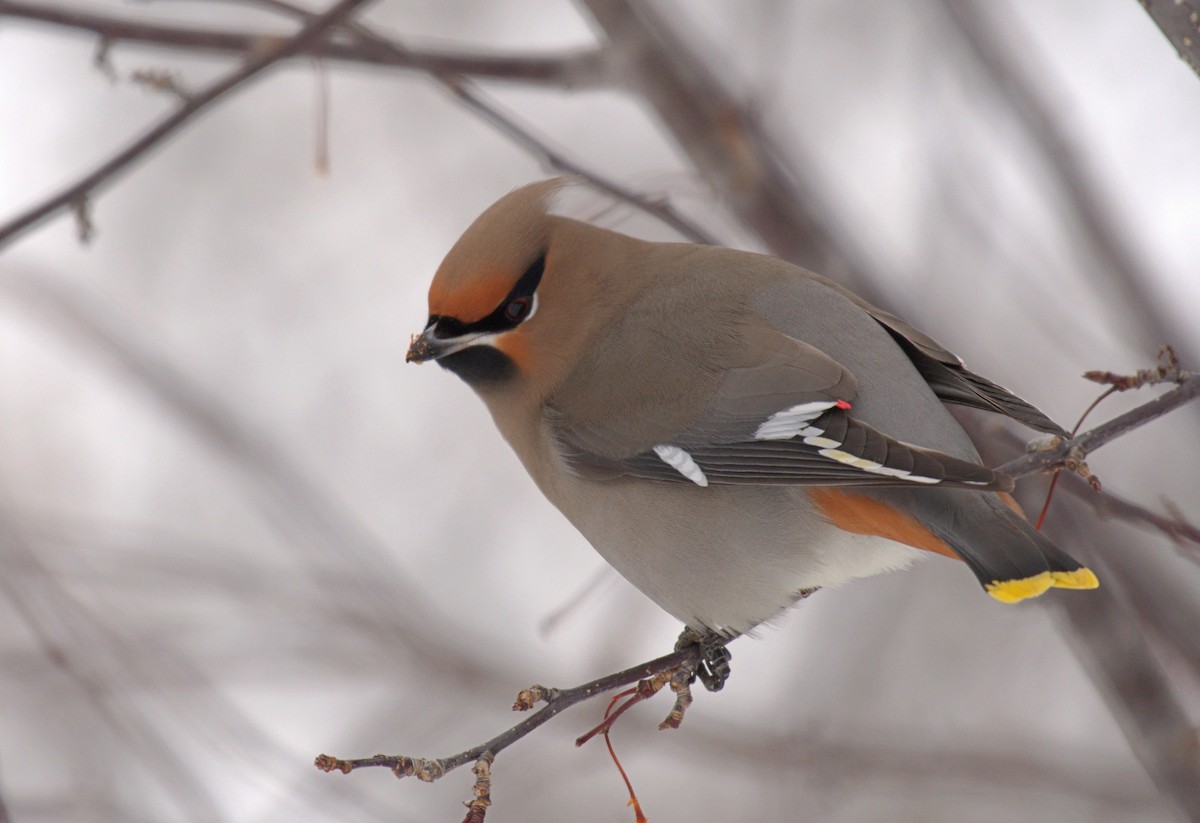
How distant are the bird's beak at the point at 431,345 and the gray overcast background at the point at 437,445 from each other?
0.93m

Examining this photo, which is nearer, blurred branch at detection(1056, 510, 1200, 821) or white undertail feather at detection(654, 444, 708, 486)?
white undertail feather at detection(654, 444, 708, 486)

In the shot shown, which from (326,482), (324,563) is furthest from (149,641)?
(326,482)

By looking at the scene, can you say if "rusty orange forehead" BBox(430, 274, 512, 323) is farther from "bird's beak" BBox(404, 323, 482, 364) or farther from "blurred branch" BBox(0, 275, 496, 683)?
"blurred branch" BBox(0, 275, 496, 683)

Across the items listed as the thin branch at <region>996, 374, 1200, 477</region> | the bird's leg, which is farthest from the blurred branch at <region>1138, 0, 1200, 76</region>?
the bird's leg

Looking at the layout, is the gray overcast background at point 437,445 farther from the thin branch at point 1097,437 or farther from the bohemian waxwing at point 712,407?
the thin branch at point 1097,437

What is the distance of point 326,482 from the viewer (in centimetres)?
714

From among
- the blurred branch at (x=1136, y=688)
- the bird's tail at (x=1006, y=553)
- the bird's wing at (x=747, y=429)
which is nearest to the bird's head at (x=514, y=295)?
the bird's wing at (x=747, y=429)

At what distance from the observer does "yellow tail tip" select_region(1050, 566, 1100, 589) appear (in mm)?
2599

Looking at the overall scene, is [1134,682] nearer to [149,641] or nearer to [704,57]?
[704,57]

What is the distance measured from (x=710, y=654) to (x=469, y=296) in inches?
A: 45.6

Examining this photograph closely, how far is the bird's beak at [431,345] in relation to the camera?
307 centimetres

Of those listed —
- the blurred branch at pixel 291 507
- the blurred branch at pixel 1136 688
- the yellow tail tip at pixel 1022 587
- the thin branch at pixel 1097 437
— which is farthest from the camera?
the blurred branch at pixel 291 507

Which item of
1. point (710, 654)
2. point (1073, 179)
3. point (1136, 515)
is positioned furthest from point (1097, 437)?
point (1073, 179)

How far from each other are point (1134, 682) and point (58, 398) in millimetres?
5859
